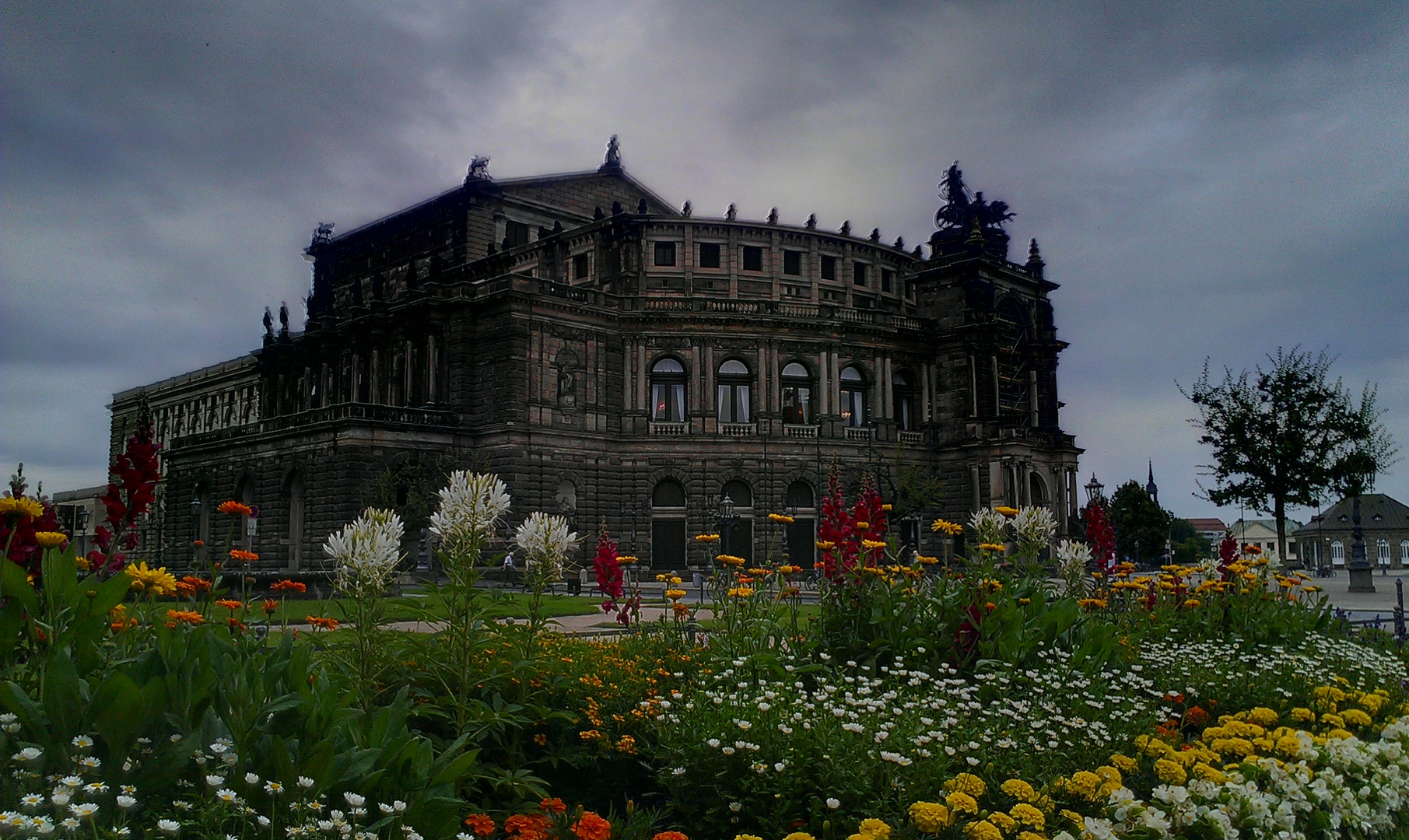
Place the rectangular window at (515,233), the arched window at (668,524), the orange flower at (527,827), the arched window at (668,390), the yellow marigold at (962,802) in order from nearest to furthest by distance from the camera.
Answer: the yellow marigold at (962,802), the orange flower at (527,827), the arched window at (668,524), the arched window at (668,390), the rectangular window at (515,233)

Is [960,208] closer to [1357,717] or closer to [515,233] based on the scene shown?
[515,233]

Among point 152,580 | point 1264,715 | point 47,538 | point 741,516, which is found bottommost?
point 1264,715

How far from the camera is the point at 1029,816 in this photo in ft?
18.9

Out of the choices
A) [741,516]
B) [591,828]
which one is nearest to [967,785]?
[591,828]

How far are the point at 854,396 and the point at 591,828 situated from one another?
2003 inches

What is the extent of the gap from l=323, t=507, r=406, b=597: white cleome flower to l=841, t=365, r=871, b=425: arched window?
4880 cm

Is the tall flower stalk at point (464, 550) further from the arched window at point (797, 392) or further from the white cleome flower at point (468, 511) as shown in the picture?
the arched window at point (797, 392)

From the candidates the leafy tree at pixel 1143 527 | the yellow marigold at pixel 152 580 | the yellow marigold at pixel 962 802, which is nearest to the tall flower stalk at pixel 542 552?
the yellow marigold at pixel 152 580

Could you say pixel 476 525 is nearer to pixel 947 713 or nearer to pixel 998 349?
pixel 947 713

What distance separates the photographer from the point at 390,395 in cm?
5556

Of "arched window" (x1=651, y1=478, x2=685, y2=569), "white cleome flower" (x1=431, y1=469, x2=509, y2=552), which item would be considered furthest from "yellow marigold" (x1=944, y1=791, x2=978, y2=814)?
"arched window" (x1=651, y1=478, x2=685, y2=569)

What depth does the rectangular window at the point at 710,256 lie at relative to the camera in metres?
55.6

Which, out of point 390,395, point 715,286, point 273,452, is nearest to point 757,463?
point 715,286

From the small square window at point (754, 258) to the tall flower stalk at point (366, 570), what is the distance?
164 feet
